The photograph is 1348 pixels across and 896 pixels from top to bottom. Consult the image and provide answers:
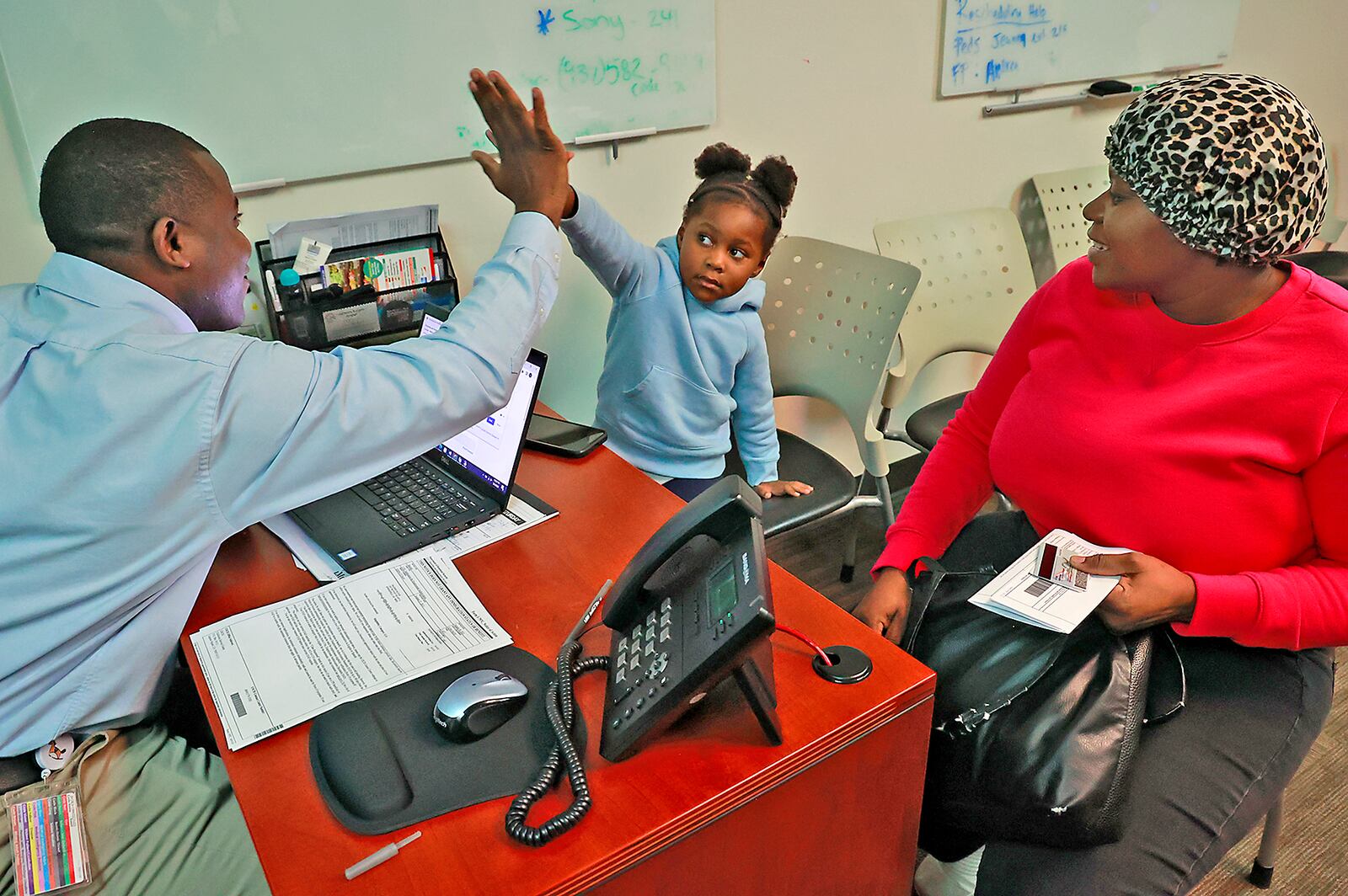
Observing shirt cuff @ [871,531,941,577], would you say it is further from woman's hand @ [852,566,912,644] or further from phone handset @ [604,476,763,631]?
phone handset @ [604,476,763,631]

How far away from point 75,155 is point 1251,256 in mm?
1441

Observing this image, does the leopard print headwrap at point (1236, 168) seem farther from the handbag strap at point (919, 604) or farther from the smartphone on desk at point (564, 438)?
the smartphone on desk at point (564, 438)

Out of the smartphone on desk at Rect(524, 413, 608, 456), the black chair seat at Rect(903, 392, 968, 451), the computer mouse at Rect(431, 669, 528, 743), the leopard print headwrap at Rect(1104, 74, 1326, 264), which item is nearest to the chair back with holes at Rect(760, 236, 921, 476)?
the black chair seat at Rect(903, 392, 968, 451)

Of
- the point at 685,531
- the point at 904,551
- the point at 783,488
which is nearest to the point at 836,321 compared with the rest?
the point at 783,488

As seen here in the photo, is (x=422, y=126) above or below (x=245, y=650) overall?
above

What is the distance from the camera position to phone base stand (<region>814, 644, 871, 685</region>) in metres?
1.02

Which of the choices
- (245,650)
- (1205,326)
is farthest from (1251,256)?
(245,650)

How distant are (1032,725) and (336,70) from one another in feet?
5.74

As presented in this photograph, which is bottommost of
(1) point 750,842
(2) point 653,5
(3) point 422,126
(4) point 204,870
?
(4) point 204,870

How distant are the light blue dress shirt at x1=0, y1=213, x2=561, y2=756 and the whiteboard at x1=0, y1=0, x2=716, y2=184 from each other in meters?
0.80

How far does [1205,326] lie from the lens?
1.25 meters

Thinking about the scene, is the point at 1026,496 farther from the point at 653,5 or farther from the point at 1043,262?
the point at 1043,262

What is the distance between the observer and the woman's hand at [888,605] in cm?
146

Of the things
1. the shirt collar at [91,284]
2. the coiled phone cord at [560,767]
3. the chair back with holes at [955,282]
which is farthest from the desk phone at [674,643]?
the chair back with holes at [955,282]
